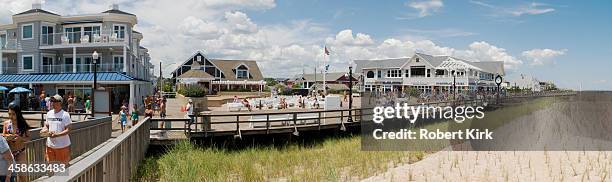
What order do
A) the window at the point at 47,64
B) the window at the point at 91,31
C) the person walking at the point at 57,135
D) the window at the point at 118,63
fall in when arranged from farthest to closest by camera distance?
the window at the point at 47,64 < the window at the point at 91,31 < the window at the point at 118,63 < the person walking at the point at 57,135

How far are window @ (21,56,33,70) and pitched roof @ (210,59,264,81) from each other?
3587 centimetres

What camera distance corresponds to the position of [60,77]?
29.2 metres

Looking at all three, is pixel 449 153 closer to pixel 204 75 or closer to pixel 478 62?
pixel 204 75

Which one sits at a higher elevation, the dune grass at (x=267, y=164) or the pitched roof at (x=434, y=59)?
the pitched roof at (x=434, y=59)

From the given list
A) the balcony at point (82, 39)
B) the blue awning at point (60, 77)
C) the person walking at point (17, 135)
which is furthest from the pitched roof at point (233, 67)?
the person walking at point (17, 135)

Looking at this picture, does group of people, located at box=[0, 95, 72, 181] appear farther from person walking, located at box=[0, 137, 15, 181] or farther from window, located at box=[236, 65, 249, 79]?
window, located at box=[236, 65, 249, 79]

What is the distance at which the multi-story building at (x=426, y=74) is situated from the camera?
56719 mm

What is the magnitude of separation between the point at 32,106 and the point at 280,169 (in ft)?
69.1

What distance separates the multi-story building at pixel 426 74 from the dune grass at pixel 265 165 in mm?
41707

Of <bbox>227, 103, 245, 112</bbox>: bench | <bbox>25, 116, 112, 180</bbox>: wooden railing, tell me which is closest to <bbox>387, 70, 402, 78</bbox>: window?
<bbox>227, 103, 245, 112</bbox>: bench

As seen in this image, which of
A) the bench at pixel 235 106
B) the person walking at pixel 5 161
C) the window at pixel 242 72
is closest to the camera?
the person walking at pixel 5 161

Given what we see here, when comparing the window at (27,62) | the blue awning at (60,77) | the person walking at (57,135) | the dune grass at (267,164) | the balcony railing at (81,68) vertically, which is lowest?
the dune grass at (267,164)

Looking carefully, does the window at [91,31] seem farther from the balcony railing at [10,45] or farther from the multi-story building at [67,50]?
the balcony railing at [10,45]

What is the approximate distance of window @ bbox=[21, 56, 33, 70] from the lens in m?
31.3
